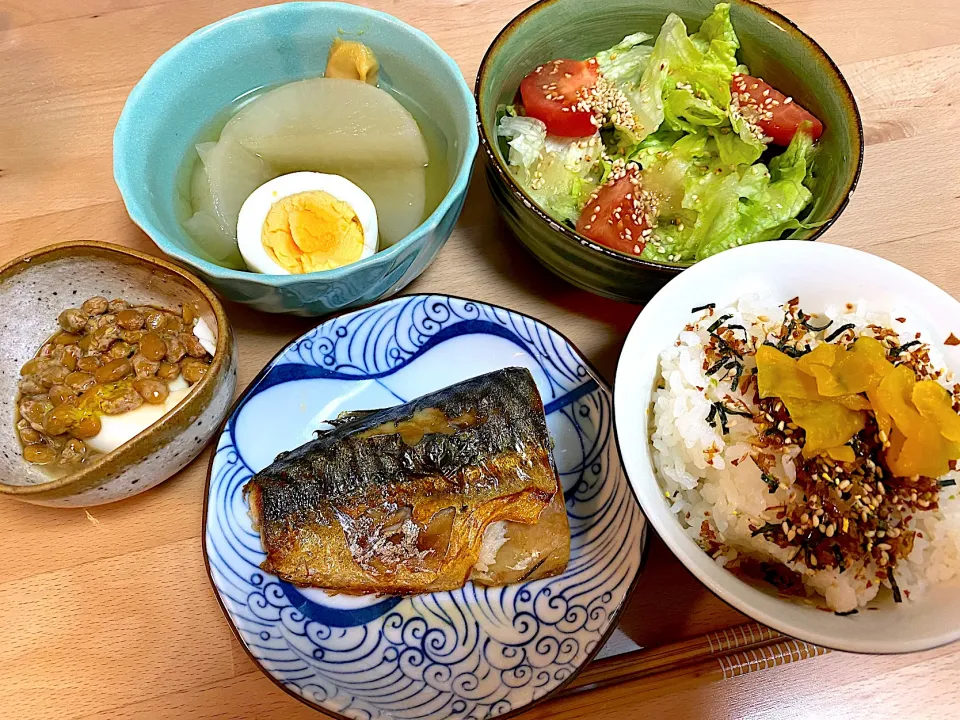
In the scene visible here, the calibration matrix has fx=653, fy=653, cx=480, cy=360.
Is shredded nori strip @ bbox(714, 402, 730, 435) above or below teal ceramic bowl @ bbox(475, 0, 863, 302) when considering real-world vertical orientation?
below

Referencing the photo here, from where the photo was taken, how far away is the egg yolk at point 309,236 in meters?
1.55

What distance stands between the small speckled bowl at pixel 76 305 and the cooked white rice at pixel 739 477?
907mm

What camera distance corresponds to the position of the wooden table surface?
1309 millimetres

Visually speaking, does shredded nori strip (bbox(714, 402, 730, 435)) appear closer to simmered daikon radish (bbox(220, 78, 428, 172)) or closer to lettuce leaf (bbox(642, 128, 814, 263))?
lettuce leaf (bbox(642, 128, 814, 263))

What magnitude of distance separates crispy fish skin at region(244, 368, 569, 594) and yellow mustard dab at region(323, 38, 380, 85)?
978mm

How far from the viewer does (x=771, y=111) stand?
1.63 metres

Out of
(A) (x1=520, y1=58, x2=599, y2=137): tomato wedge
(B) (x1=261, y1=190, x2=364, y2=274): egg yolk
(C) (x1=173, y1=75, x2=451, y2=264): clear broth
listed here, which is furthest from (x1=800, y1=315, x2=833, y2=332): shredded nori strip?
(B) (x1=261, y1=190, x2=364, y2=274): egg yolk

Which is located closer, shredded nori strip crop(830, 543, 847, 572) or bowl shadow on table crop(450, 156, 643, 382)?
shredded nori strip crop(830, 543, 847, 572)

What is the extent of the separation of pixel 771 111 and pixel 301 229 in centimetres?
119

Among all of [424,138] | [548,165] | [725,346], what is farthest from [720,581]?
[424,138]

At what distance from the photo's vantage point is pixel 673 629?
138 centimetres

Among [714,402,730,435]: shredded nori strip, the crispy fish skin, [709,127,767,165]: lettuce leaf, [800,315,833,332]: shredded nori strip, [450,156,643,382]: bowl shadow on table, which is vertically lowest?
the crispy fish skin

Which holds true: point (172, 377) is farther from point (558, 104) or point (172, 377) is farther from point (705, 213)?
point (705, 213)

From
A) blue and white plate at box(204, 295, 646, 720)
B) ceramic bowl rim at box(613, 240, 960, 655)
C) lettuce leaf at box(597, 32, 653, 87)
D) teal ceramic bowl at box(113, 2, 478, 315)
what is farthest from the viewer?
lettuce leaf at box(597, 32, 653, 87)
